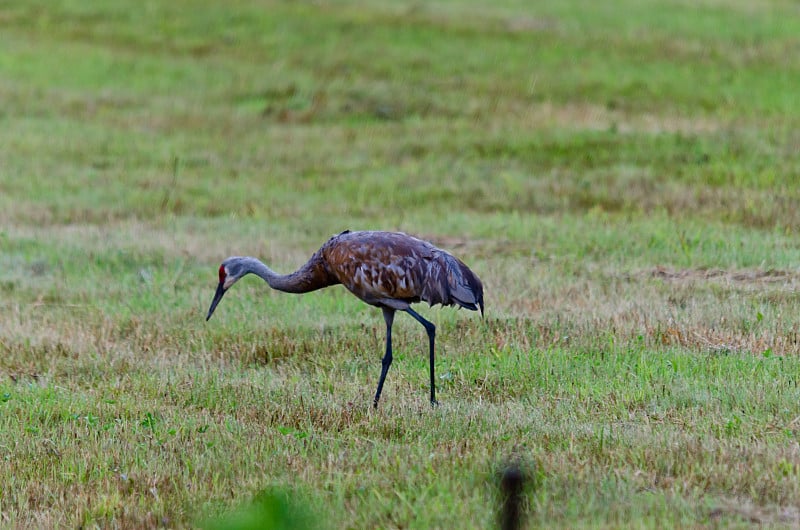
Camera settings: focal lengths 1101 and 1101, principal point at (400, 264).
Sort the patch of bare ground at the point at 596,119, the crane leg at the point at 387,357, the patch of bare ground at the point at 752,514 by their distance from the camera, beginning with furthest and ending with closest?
the patch of bare ground at the point at 596,119 < the crane leg at the point at 387,357 < the patch of bare ground at the point at 752,514

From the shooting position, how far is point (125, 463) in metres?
6.62

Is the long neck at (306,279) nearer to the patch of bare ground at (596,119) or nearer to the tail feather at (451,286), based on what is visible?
the tail feather at (451,286)

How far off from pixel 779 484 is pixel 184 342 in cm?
589

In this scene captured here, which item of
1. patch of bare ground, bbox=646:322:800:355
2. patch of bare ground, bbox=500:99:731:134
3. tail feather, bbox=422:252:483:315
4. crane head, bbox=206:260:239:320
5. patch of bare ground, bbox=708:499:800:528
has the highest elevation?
patch of bare ground, bbox=500:99:731:134

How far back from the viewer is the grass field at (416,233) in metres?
6.11

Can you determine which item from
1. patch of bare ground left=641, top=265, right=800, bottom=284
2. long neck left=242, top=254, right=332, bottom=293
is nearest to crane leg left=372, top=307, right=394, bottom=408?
long neck left=242, top=254, right=332, bottom=293

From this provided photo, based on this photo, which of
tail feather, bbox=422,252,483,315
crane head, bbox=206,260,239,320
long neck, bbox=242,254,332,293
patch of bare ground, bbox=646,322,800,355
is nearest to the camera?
tail feather, bbox=422,252,483,315

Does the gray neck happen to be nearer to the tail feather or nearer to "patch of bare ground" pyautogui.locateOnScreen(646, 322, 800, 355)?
the tail feather

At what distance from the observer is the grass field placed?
6.11 m

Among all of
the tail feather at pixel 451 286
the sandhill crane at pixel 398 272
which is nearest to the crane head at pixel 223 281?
the sandhill crane at pixel 398 272

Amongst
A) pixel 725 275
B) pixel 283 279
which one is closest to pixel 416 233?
pixel 725 275

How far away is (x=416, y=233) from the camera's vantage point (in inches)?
601

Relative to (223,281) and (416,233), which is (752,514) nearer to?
(223,281)

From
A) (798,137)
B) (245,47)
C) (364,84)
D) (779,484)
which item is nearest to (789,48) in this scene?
(798,137)
